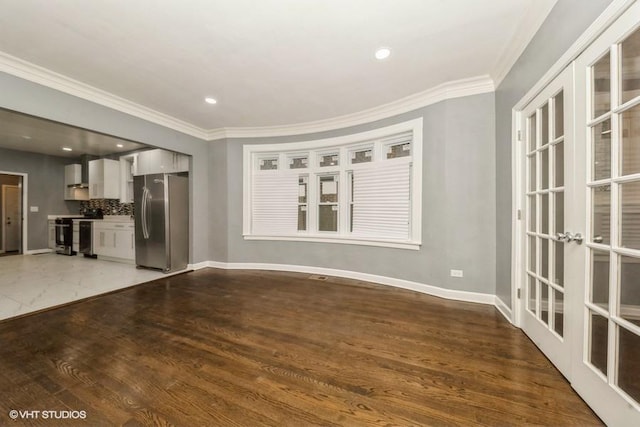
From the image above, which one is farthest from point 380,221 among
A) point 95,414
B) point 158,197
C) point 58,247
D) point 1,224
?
point 1,224

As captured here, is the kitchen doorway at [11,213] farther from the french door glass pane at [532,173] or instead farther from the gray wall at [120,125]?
the french door glass pane at [532,173]

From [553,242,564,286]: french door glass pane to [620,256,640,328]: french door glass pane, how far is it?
20.8 inches

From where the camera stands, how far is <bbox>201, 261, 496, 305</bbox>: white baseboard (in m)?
2.89

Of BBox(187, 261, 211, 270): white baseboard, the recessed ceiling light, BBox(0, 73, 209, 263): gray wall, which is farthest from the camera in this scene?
BBox(187, 261, 211, 270): white baseboard

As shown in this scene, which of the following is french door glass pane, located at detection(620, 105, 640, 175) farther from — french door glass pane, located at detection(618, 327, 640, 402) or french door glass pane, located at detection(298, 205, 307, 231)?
french door glass pane, located at detection(298, 205, 307, 231)

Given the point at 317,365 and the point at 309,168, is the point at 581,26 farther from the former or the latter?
the point at 309,168

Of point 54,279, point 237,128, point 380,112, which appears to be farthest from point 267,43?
point 54,279

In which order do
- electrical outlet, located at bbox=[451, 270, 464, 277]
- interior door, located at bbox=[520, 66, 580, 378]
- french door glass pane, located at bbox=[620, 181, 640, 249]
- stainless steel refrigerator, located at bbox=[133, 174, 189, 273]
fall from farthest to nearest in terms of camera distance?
stainless steel refrigerator, located at bbox=[133, 174, 189, 273] → electrical outlet, located at bbox=[451, 270, 464, 277] → interior door, located at bbox=[520, 66, 580, 378] → french door glass pane, located at bbox=[620, 181, 640, 249]

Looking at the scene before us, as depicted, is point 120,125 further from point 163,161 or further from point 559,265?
point 559,265

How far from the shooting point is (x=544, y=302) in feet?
6.28

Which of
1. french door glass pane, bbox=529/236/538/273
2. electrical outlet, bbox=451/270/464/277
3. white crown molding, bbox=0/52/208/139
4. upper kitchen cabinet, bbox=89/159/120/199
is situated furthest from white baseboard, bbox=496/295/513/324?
upper kitchen cabinet, bbox=89/159/120/199

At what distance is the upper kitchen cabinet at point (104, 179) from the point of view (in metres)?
5.63

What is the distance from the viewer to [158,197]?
4246 millimetres

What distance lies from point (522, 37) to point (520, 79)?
0.33m
